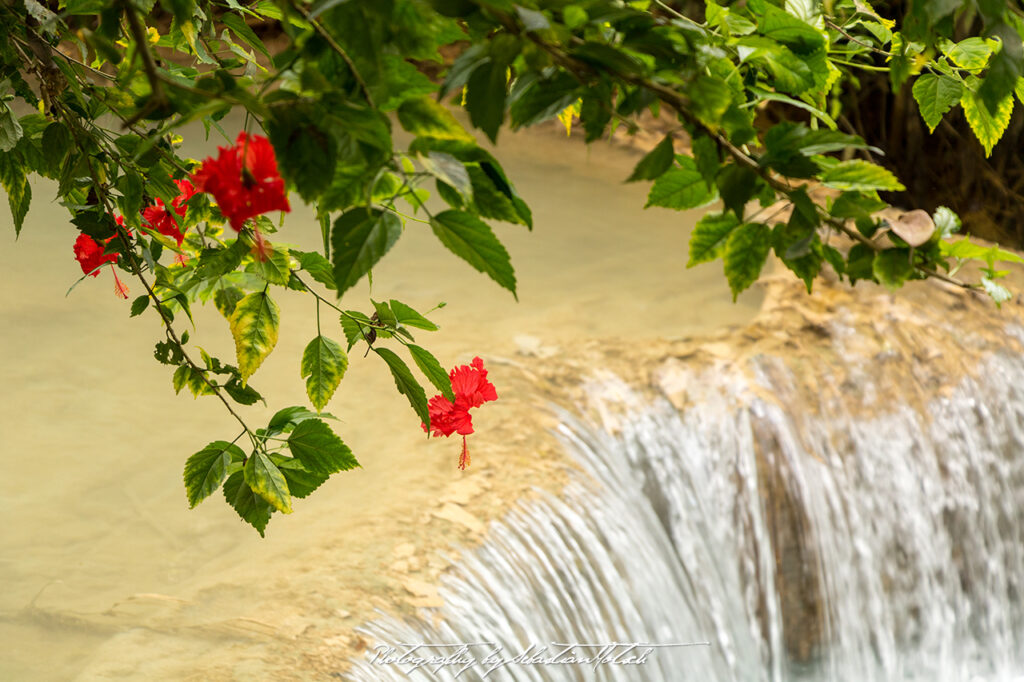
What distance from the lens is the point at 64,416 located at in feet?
6.60

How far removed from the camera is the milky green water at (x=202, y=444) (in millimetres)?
1391

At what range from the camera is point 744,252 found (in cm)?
53

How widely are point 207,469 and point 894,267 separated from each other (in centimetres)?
52

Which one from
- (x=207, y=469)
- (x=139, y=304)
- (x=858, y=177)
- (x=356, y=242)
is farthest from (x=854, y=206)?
(x=139, y=304)

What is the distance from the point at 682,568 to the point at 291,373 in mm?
1015

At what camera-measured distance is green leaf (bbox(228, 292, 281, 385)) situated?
73cm

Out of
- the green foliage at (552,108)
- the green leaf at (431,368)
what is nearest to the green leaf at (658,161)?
the green foliage at (552,108)

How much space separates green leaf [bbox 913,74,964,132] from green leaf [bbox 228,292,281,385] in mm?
511

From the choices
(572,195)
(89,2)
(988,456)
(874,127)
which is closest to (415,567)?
(89,2)

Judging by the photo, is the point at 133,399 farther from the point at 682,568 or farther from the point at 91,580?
the point at 682,568

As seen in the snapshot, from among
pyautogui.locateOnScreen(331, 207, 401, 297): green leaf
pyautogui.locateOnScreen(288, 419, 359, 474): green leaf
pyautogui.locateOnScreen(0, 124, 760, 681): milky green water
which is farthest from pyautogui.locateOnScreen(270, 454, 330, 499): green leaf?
pyautogui.locateOnScreen(0, 124, 760, 681): milky green water

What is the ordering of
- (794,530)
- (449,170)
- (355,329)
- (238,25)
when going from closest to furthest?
(449,170) → (355,329) → (238,25) → (794,530)

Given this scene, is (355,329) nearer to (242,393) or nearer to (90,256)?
(242,393)

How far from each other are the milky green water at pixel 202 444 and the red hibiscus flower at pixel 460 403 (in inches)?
21.3
